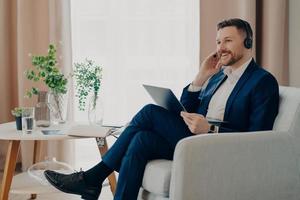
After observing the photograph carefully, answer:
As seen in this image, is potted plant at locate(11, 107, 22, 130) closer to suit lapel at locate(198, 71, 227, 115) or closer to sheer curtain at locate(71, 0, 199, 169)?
sheer curtain at locate(71, 0, 199, 169)

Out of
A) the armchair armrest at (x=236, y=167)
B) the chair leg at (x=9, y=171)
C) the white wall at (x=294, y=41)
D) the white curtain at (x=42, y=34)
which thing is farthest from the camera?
the white curtain at (x=42, y=34)

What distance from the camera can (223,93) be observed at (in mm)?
2570

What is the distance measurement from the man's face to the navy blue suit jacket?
8 centimetres

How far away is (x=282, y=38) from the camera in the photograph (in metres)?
3.44

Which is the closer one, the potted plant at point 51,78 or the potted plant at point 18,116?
the potted plant at point 18,116

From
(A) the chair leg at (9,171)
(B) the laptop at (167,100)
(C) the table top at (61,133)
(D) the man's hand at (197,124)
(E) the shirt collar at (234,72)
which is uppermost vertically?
(E) the shirt collar at (234,72)

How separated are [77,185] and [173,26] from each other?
172 cm

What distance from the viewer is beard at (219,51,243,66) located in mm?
2453

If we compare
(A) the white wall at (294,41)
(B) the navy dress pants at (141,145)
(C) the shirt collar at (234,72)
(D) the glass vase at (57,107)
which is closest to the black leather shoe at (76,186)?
(B) the navy dress pants at (141,145)

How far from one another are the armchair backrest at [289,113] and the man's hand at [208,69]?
1.48ft

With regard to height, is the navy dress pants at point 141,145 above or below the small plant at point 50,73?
below

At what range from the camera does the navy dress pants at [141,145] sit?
7.59ft

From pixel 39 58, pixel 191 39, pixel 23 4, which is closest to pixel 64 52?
pixel 23 4

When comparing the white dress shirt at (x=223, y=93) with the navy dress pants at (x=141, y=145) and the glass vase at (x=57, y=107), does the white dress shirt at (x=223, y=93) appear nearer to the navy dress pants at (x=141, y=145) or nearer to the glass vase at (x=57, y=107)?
the navy dress pants at (x=141, y=145)
